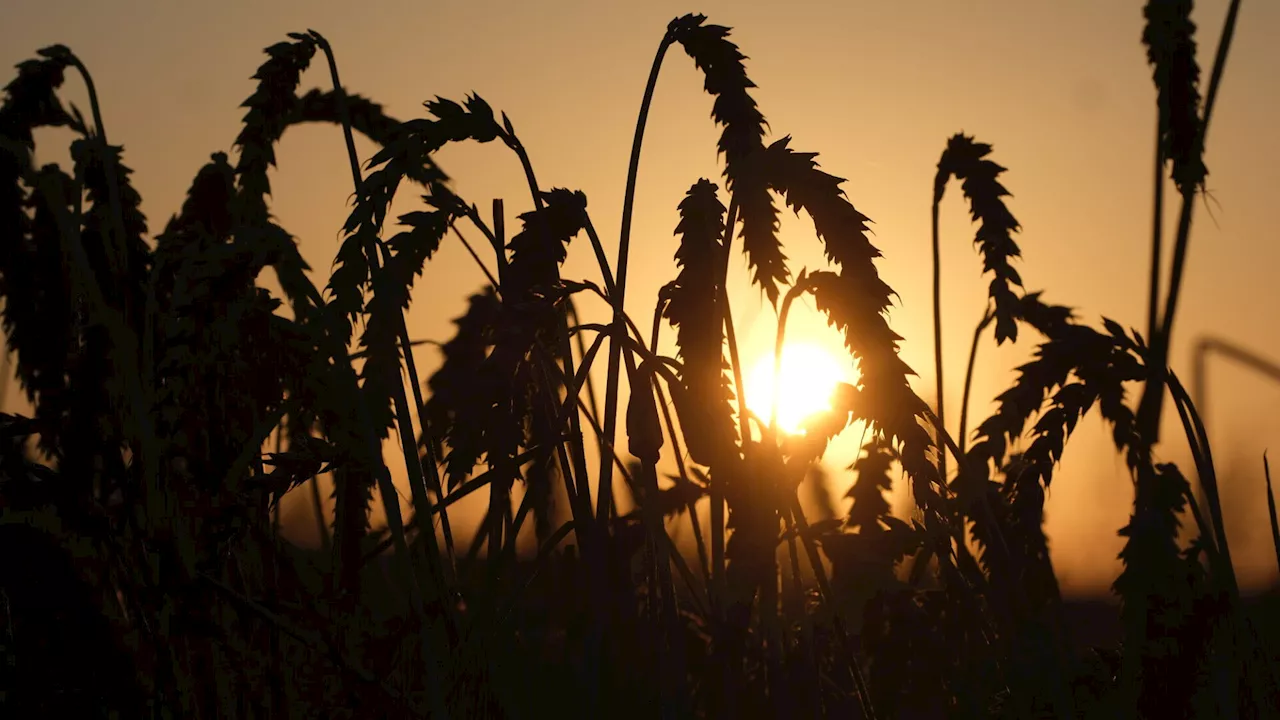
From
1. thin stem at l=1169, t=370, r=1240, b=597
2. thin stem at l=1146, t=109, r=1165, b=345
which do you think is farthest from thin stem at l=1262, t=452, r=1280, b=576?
thin stem at l=1146, t=109, r=1165, b=345

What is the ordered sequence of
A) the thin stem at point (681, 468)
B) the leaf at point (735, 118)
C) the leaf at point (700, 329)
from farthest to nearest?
the thin stem at point (681, 468)
the leaf at point (735, 118)
the leaf at point (700, 329)

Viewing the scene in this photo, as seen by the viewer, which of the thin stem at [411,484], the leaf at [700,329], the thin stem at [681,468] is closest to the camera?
the thin stem at [411,484]

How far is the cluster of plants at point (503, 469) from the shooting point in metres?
1.50

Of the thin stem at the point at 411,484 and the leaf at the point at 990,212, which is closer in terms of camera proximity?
the thin stem at the point at 411,484

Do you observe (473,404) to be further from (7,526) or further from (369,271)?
(7,526)

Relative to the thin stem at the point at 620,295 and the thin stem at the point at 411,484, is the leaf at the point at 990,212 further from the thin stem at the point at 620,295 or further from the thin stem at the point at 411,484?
the thin stem at the point at 411,484

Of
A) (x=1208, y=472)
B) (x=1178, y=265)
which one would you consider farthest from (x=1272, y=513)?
(x=1178, y=265)

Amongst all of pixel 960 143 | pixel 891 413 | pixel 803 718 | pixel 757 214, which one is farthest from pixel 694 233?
pixel 960 143

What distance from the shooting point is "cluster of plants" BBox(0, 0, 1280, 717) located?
1505mm

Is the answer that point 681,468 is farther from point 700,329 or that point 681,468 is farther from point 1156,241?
point 1156,241

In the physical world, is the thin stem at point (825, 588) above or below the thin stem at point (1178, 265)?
below

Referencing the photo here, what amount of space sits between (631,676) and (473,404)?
60 centimetres

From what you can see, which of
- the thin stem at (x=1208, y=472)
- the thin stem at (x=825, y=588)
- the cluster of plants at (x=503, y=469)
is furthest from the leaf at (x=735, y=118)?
the thin stem at (x=1208, y=472)

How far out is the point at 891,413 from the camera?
5.02 feet
